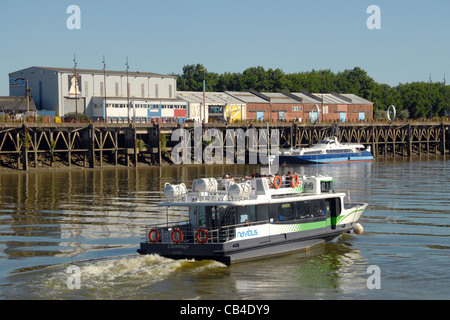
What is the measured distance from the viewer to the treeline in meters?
145

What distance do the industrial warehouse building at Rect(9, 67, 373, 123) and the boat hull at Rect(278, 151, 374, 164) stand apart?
1531 cm

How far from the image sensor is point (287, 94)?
121 m

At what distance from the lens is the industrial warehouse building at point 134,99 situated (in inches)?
3401

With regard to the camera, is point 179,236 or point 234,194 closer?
point 179,236

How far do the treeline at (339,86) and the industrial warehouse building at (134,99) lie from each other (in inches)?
1215

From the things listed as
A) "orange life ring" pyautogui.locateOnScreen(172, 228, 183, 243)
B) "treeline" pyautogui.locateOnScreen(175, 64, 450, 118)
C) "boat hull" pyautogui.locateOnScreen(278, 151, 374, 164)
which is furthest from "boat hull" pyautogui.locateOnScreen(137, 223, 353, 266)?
"treeline" pyautogui.locateOnScreen(175, 64, 450, 118)

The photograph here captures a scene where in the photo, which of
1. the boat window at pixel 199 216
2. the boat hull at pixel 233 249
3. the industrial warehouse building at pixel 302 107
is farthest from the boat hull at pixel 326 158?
the boat window at pixel 199 216

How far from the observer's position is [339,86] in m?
158

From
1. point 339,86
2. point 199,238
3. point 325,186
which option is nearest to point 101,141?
point 325,186

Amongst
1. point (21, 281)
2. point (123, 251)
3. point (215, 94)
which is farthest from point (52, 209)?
point (215, 94)

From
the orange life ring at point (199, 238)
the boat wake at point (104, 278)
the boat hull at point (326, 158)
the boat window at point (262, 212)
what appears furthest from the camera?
the boat hull at point (326, 158)

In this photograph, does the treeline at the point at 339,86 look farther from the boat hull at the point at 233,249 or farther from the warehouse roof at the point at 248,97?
the boat hull at the point at 233,249

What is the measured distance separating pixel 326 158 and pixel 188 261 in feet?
206

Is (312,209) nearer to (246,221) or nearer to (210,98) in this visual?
(246,221)
